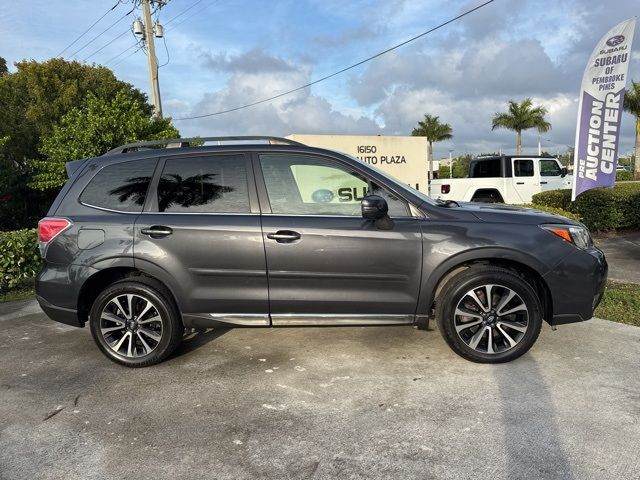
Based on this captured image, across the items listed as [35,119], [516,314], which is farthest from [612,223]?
[35,119]

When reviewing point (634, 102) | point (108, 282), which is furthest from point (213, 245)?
point (634, 102)

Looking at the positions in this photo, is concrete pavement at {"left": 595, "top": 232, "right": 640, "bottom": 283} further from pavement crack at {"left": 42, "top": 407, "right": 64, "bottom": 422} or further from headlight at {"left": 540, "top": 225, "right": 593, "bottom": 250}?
pavement crack at {"left": 42, "top": 407, "right": 64, "bottom": 422}

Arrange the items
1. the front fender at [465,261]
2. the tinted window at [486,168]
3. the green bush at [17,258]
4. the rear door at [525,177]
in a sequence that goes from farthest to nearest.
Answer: the tinted window at [486,168]
the rear door at [525,177]
the green bush at [17,258]
the front fender at [465,261]

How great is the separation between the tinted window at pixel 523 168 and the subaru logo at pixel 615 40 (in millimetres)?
5642

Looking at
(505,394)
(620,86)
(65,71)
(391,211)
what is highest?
(65,71)

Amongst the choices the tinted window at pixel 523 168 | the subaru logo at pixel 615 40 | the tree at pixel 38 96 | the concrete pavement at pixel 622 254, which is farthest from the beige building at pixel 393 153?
the tree at pixel 38 96

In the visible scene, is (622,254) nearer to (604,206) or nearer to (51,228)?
(604,206)

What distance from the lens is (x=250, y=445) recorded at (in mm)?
2848

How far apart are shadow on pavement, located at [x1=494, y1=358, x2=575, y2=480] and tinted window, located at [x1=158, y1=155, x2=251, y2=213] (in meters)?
2.42

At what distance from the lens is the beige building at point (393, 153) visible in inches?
494

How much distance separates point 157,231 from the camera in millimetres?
3859

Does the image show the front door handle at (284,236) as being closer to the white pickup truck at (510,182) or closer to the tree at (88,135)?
the tree at (88,135)

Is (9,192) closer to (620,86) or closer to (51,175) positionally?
(51,175)

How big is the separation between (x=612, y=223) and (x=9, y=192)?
46.9 feet
